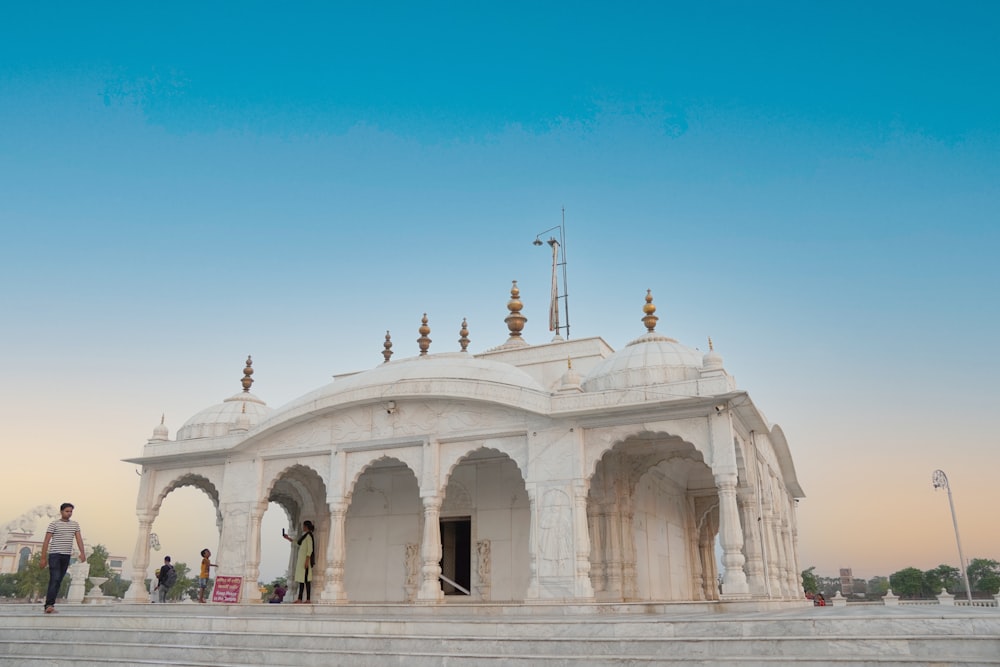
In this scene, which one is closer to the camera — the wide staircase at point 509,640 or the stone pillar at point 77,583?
the wide staircase at point 509,640

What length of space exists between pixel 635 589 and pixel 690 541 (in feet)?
19.9

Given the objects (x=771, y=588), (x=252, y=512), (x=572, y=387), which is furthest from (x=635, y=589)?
(x=252, y=512)

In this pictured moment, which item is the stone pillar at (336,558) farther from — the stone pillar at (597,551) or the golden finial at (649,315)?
the golden finial at (649,315)

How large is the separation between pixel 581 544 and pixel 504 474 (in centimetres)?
384

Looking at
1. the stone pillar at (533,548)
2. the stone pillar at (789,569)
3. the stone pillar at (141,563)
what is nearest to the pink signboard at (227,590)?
the stone pillar at (141,563)

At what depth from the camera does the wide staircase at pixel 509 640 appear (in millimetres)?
7449

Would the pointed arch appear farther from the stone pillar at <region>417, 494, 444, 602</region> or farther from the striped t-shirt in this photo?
the striped t-shirt

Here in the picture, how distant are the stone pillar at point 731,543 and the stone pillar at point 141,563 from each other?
13322 mm

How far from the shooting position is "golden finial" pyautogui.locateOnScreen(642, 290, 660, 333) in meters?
17.5

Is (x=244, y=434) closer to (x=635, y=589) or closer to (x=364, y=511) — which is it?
(x=364, y=511)

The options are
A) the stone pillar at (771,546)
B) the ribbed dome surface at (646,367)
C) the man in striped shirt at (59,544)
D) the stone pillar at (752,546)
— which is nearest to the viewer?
the man in striped shirt at (59,544)

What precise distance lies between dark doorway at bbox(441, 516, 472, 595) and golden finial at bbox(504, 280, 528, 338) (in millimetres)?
7176

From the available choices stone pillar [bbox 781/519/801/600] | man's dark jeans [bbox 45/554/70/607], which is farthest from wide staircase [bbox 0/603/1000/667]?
stone pillar [bbox 781/519/801/600]

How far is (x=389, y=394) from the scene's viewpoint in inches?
651
